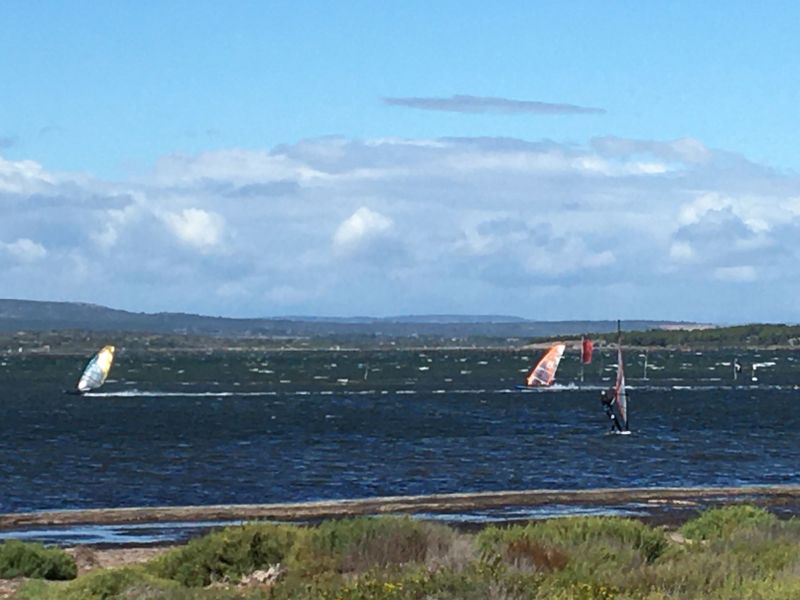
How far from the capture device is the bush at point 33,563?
68.4 feet

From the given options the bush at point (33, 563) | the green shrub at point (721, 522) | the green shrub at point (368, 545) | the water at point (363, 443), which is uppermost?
the green shrub at point (368, 545)

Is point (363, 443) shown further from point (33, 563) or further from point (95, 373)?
point (95, 373)

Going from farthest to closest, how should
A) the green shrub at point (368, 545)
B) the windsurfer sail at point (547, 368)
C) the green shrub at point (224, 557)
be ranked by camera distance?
1. the windsurfer sail at point (547, 368)
2. the green shrub at point (224, 557)
3. the green shrub at point (368, 545)

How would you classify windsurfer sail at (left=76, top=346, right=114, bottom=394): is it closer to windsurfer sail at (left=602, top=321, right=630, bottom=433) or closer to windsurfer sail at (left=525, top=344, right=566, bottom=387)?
windsurfer sail at (left=525, top=344, right=566, bottom=387)

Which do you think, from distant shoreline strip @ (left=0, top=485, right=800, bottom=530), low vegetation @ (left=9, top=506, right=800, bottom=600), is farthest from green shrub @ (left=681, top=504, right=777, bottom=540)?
distant shoreline strip @ (left=0, top=485, right=800, bottom=530)

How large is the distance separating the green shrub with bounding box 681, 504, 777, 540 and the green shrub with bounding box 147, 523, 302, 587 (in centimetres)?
685

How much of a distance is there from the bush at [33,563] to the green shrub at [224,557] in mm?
2221

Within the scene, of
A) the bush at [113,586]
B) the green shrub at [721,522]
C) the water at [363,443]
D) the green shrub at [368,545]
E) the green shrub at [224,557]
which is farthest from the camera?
the water at [363,443]

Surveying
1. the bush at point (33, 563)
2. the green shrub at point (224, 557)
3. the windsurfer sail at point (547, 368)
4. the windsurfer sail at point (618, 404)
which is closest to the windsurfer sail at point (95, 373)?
the windsurfer sail at point (547, 368)

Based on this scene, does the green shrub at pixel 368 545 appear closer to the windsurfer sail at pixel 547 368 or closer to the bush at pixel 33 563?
the bush at pixel 33 563

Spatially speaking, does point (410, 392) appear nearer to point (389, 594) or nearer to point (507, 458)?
point (507, 458)

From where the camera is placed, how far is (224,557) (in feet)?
62.8

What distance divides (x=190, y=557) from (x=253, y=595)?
170 inches

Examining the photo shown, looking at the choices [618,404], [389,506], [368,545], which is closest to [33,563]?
[368,545]
